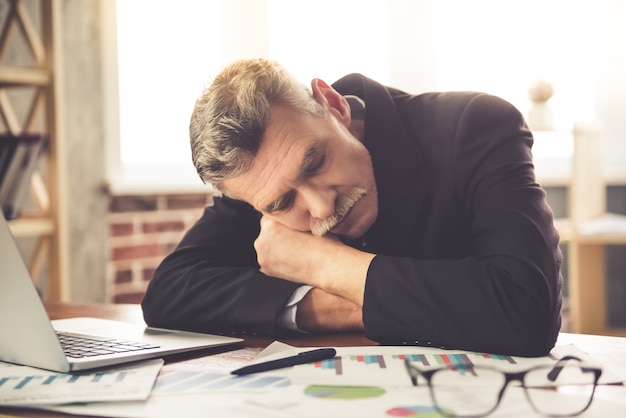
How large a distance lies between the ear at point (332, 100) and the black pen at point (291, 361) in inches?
22.8

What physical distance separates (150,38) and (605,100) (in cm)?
215

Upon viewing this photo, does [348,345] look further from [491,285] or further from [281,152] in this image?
[281,152]

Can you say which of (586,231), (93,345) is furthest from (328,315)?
(586,231)

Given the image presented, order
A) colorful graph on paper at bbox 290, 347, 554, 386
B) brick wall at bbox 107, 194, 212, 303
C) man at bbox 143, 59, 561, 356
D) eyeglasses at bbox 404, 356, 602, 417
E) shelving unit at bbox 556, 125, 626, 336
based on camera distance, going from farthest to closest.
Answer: shelving unit at bbox 556, 125, 626, 336 < brick wall at bbox 107, 194, 212, 303 < man at bbox 143, 59, 561, 356 < colorful graph on paper at bbox 290, 347, 554, 386 < eyeglasses at bbox 404, 356, 602, 417

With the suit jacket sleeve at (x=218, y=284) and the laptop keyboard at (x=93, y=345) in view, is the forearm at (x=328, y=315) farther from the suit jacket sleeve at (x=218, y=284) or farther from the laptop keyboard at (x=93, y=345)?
the laptop keyboard at (x=93, y=345)

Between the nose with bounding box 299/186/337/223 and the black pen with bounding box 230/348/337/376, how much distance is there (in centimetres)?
36

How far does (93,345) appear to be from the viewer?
3.48 feet

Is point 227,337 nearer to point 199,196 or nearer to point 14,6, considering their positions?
point 14,6

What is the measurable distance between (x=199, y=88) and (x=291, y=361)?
147cm

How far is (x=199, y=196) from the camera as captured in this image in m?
3.08

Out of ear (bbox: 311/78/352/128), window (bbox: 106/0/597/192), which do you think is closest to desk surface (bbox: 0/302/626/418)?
ear (bbox: 311/78/352/128)

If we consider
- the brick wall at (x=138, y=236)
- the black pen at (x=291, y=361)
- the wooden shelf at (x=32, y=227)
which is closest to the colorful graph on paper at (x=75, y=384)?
the black pen at (x=291, y=361)

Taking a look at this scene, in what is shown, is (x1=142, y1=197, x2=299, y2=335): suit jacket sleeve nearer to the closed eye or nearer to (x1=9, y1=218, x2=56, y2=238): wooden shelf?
the closed eye

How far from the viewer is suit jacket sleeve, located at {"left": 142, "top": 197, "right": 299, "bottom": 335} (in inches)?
48.6
